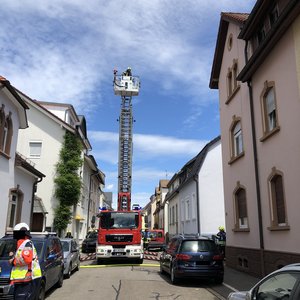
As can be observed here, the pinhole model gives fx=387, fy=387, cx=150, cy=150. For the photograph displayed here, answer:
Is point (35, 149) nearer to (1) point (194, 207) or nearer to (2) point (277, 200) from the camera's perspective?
(1) point (194, 207)

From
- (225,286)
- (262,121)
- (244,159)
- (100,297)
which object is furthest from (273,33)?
(100,297)

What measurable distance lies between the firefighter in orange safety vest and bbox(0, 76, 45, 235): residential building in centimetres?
967

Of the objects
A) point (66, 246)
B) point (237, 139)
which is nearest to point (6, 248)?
point (66, 246)

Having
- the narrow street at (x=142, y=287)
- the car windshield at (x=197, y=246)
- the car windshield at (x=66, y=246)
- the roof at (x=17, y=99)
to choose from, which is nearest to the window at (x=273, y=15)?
the car windshield at (x=197, y=246)

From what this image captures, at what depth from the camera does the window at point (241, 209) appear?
1630cm

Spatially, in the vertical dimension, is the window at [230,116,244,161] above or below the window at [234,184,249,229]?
above

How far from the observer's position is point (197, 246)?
1288cm

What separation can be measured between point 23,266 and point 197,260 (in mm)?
6891

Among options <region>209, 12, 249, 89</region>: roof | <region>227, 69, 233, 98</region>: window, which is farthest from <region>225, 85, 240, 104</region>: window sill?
<region>209, 12, 249, 89</region>: roof

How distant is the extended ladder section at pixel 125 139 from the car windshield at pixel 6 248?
13265mm

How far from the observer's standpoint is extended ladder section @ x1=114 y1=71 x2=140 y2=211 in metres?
23.2

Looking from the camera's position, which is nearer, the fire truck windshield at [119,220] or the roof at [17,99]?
the roof at [17,99]

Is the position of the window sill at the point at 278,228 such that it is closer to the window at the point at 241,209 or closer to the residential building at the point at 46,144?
the window at the point at 241,209

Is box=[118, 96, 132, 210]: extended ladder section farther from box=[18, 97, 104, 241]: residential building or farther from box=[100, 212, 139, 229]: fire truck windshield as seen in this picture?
box=[18, 97, 104, 241]: residential building
